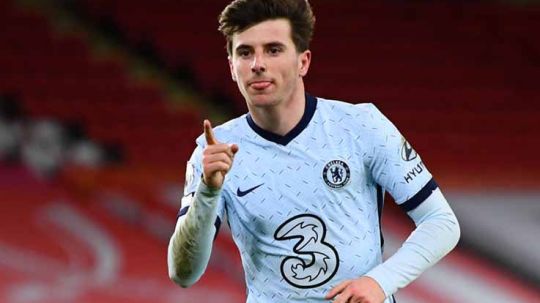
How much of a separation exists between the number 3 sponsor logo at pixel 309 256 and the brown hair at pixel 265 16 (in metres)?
0.51

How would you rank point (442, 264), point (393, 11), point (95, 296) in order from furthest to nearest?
1. point (393, 11)
2. point (442, 264)
3. point (95, 296)

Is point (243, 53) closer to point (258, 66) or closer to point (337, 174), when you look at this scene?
point (258, 66)

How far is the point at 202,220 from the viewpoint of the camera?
3.17m

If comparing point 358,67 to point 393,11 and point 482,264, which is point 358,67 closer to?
point 393,11

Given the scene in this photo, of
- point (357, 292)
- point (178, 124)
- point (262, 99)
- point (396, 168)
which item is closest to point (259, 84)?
point (262, 99)

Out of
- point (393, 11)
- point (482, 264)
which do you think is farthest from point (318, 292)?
point (393, 11)

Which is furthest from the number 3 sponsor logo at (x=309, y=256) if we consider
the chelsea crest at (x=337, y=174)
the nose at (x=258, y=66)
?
the nose at (x=258, y=66)

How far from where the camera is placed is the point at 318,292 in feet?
10.8

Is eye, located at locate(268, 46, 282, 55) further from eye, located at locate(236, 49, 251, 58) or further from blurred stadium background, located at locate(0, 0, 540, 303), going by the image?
blurred stadium background, located at locate(0, 0, 540, 303)

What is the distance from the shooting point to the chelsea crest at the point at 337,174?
3.35m

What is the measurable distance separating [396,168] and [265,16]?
587 mm

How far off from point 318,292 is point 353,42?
7448 mm

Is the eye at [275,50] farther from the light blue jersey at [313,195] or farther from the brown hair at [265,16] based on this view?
the light blue jersey at [313,195]

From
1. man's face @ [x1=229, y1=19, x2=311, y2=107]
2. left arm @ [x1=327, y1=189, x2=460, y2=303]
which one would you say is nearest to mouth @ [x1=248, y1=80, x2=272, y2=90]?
→ man's face @ [x1=229, y1=19, x2=311, y2=107]
